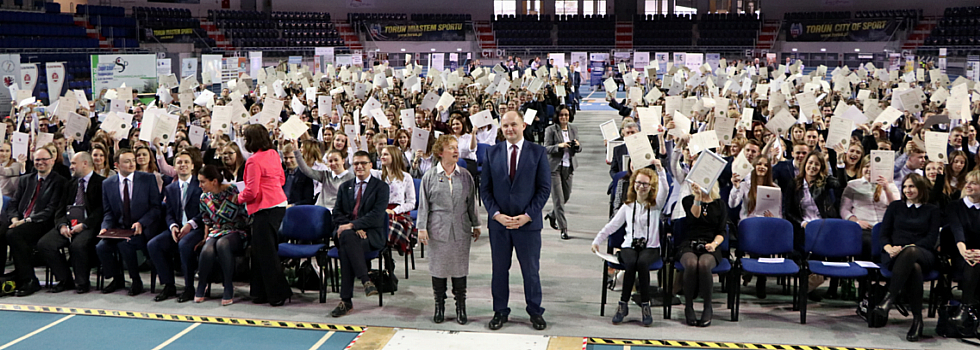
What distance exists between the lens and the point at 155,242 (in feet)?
26.7

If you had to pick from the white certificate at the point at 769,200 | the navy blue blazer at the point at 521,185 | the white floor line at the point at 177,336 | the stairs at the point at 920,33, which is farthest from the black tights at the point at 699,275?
the stairs at the point at 920,33

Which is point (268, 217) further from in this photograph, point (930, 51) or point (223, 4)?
point (223, 4)

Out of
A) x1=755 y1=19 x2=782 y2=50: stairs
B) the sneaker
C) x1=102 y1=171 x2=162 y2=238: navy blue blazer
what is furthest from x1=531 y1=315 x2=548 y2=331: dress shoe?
x1=755 y1=19 x2=782 y2=50: stairs

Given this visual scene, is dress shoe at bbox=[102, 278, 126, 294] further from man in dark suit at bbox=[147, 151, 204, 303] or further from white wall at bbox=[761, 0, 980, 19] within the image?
white wall at bbox=[761, 0, 980, 19]

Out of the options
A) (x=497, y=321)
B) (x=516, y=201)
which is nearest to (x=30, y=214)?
(x=497, y=321)

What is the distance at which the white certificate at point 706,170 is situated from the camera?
7070mm

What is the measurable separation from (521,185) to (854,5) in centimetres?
4337

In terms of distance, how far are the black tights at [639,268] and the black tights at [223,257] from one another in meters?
3.71

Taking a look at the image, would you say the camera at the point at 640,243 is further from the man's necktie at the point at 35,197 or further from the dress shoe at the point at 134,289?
the man's necktie at the point at 35,197

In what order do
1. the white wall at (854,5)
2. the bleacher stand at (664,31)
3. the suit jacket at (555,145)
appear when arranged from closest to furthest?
the suit jacket at (555,145)
the white wall at (854,5)
the bleacher stand at (664,31)

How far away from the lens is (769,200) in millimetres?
8148

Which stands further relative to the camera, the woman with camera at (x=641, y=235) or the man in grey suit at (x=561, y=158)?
the man in grey suit at (x=561, y=158)

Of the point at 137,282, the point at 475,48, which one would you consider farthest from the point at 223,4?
the point at 137,282

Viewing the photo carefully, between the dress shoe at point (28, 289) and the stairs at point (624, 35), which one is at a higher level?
the stairs at point (624, 35)
